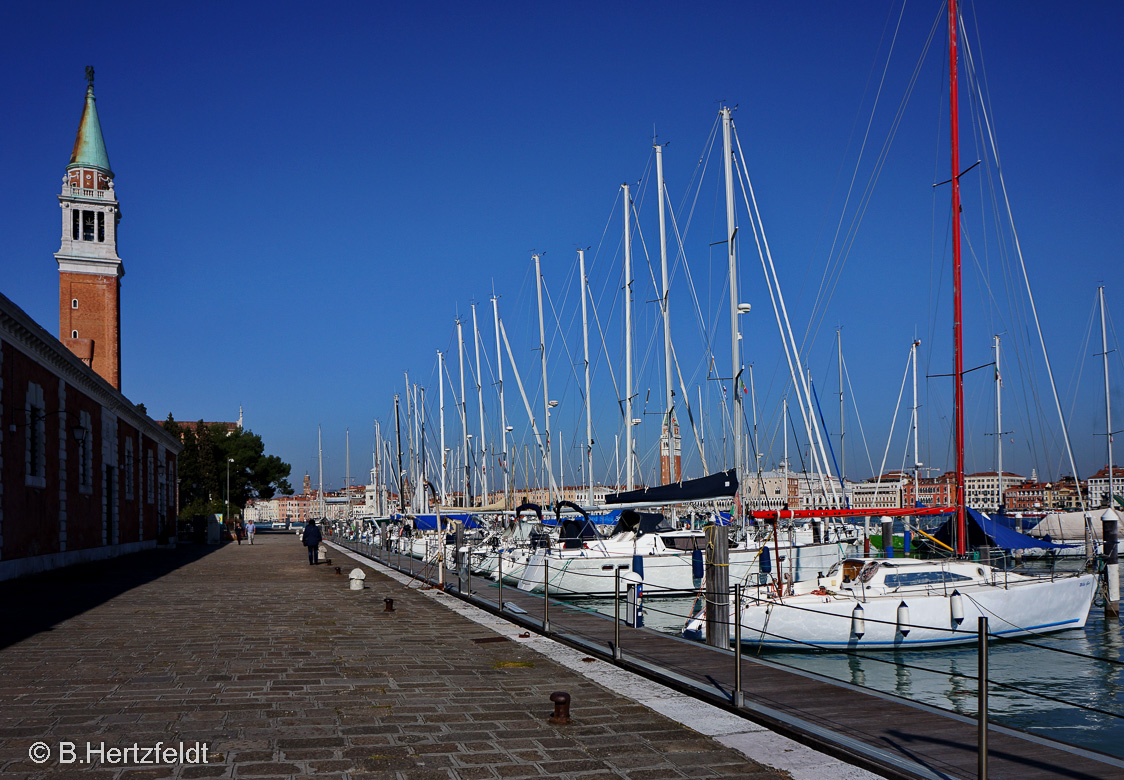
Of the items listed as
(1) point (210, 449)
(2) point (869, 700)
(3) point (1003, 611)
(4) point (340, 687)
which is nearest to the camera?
(2) point (869, 700)

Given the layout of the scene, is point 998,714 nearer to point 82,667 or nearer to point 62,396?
point 82,667

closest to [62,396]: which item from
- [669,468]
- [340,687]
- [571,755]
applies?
[669,468]

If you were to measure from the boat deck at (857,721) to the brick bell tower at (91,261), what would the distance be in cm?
5308

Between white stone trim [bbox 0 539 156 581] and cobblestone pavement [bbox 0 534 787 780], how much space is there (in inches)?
371

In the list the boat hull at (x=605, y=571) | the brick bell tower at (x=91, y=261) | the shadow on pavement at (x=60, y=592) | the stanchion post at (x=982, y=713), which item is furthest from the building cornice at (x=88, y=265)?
the stanchion post at (x=982, y=713)

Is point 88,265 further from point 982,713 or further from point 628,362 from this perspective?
point 982,713

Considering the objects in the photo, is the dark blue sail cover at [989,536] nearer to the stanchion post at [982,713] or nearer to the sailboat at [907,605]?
the sailboat at [907,605]

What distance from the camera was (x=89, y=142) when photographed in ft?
188

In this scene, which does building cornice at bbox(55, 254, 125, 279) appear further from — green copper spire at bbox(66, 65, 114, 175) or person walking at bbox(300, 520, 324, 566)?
person walking at bbox(300, 520, 324, 566)

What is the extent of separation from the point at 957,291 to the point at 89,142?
55758mm

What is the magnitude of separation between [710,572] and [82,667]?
7.96 m

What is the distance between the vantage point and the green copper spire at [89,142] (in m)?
56.2

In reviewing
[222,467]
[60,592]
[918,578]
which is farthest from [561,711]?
[222,467]

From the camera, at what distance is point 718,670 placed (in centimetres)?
988
